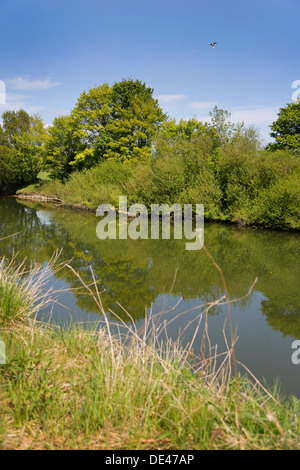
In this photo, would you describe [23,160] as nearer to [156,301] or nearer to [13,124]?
[13,124]

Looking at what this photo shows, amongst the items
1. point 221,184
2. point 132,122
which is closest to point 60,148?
point 132,122

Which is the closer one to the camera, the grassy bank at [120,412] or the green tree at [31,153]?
the grassy bank at [120,412]

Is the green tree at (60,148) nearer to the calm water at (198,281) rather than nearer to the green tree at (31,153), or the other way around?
the green tree at (31,153)

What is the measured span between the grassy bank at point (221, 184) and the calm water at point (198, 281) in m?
1.59

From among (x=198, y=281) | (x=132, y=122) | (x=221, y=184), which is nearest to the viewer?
(x=198, y=281)

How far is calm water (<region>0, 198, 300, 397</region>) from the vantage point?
16.8ft

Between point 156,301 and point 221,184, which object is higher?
point 221,184

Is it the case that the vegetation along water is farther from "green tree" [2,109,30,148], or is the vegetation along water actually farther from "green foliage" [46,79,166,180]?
"green tree" [2,109,30,148]

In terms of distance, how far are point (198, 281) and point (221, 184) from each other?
12575 mm

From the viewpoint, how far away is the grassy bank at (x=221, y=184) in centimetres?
1650

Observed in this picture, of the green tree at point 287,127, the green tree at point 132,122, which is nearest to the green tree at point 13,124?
the green tree at point 132,122

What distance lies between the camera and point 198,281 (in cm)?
Answer: 835
